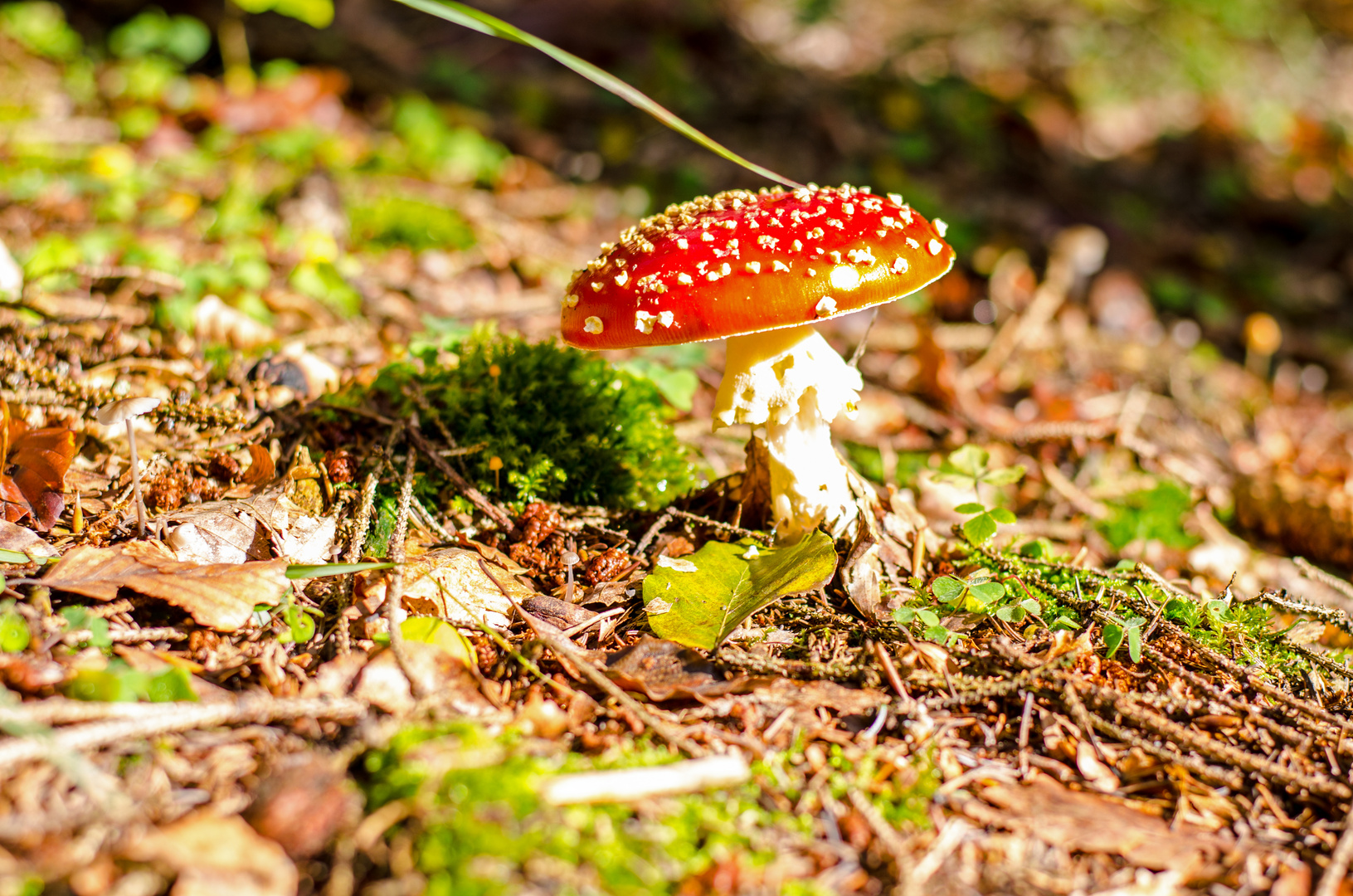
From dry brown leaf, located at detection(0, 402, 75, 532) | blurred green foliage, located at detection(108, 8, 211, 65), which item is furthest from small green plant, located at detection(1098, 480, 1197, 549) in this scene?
blurred green foliage, located at detection(108, 8, 211, 65)

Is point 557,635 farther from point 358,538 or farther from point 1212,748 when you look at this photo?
point 1212,748

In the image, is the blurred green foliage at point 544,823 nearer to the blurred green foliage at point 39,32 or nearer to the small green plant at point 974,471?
the small green plant at point 974,471

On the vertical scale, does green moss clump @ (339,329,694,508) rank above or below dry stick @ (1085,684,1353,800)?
above

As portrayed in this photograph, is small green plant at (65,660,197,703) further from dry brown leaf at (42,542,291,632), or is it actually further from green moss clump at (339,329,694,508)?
green moss clump at (339,329,694,508)

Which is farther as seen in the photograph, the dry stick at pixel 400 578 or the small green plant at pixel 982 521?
the small green plant at pixel 982 521

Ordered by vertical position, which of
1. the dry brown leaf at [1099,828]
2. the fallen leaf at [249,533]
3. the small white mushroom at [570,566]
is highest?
the fallen leaf at [249,533]

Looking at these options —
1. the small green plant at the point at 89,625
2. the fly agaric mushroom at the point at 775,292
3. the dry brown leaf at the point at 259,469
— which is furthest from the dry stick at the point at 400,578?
the fly agaric mushroom at the point at 775,292

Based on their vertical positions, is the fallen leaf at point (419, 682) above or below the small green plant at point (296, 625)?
below
